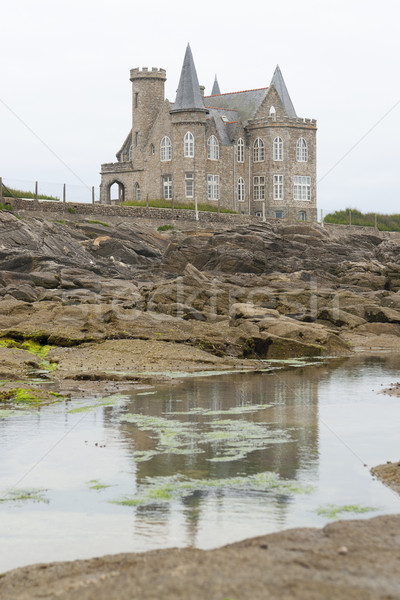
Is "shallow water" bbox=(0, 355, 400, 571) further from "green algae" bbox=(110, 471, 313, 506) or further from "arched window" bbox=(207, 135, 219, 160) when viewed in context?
"arched window" bbox=(207, 135, 219, 160)

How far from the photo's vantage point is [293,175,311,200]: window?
70.4m

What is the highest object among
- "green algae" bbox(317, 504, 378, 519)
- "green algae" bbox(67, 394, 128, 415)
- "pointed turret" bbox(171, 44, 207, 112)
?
"pointed turret" bbox(171, 44, 207, 112)

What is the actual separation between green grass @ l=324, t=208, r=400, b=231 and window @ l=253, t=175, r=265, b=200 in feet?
22.6

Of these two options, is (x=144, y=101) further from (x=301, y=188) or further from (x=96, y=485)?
(x=96, y=485)

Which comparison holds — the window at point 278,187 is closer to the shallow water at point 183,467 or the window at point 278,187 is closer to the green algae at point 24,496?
the shallow water at point 183,467

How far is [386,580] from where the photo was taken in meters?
5.24

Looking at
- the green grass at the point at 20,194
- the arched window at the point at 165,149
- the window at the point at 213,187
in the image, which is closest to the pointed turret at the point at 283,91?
the window at the point at 213,187

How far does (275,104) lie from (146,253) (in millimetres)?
32891

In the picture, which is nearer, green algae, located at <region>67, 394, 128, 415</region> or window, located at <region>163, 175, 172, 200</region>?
green algae, located at <region>67, 394, 128, 415</region>

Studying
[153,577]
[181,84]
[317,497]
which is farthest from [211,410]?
[181,84]

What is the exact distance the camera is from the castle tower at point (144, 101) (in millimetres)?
69438

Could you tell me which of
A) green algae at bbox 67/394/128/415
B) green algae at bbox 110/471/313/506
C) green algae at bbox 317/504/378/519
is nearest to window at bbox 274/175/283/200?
green algae at bbox 67/394/128/415

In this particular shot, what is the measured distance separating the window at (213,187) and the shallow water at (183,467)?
178 ft

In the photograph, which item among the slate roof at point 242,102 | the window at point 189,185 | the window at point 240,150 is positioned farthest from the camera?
the slate roof at point 242,102
